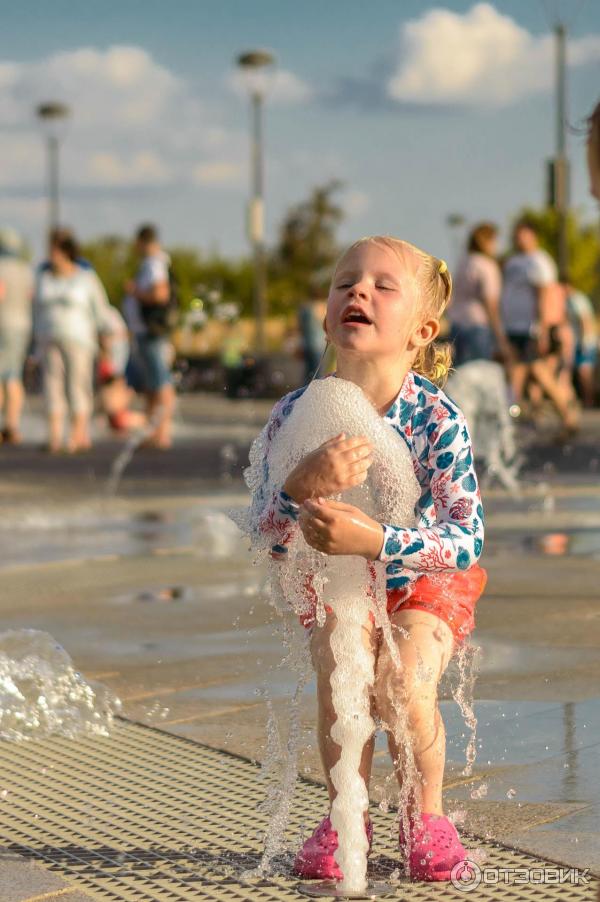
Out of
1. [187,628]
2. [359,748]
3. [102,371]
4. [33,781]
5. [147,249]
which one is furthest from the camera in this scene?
[102,371]

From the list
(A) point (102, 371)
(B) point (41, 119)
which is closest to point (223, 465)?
(A) point (102, 371)

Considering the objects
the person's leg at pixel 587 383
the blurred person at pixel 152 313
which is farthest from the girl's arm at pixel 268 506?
the person's leg at pixel 587 383

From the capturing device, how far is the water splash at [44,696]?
4.37 m

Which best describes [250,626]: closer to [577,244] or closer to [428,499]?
[428,499]

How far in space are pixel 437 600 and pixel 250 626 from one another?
268cm

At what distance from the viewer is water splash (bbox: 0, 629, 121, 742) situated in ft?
14.3

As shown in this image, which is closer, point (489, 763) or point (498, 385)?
point (489, 763)

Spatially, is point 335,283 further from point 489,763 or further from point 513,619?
point 513,619

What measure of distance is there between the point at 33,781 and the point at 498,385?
8.73 meters

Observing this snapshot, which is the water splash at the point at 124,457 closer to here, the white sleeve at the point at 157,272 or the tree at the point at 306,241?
the white sleeve at the point at 157,272

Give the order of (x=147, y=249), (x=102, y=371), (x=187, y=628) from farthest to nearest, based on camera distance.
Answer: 1. (x=102, y=371)
2. (x=147, y=249)
3. (x=187, y=628)

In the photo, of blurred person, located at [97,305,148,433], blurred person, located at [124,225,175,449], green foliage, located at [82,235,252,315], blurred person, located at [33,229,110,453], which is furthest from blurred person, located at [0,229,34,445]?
green foliage, located at [82,235,252,315]

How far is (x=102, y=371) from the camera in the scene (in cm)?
1923

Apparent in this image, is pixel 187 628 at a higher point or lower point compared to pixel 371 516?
lower
